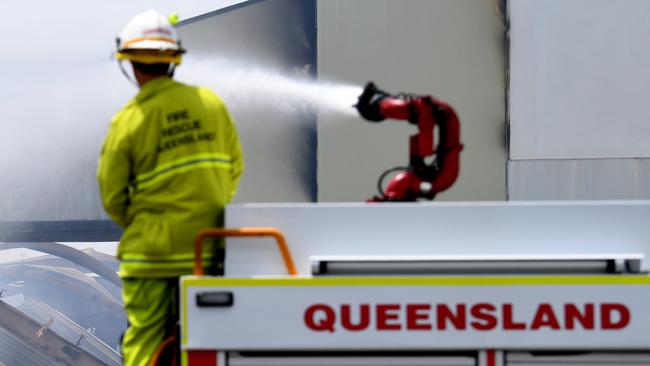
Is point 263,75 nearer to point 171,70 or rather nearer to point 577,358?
point 171,70

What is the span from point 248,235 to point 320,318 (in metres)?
0.38

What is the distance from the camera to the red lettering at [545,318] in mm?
2859

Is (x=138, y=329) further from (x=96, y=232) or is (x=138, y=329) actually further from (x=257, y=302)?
(x=96, y=232)

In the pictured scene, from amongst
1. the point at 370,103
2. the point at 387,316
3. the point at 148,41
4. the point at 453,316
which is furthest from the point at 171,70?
the point at 453,316

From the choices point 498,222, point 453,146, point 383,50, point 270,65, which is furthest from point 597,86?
point 498,222

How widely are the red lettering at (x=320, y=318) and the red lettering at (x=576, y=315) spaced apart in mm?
681

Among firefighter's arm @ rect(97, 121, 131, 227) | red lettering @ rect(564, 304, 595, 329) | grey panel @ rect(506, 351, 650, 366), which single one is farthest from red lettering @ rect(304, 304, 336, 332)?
firefighter's arm @ rect(97, 121, 131, 227)

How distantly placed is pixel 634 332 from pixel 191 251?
4.68 ft

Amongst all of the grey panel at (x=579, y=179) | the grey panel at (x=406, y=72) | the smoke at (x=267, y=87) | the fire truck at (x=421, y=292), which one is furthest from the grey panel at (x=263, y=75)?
the fire truck at (x=421, y=292)

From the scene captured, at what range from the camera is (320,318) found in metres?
2.89

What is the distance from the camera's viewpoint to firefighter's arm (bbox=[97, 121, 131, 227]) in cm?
326

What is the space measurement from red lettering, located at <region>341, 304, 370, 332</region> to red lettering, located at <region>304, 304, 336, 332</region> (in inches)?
1.2

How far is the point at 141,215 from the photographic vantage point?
130 inches

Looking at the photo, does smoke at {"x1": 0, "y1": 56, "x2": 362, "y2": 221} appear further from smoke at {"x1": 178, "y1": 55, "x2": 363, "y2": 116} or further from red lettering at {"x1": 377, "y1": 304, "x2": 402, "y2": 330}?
red lettering at {"x1": 377, "y1": 304, "x2": 402, "y2": 330}
